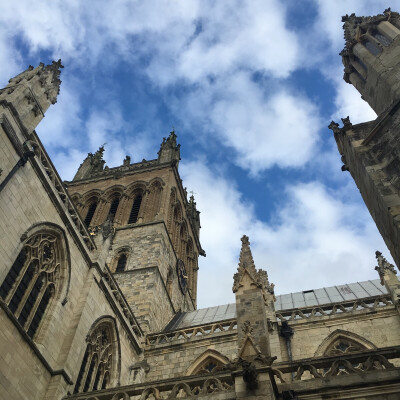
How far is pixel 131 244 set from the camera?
83.5ft

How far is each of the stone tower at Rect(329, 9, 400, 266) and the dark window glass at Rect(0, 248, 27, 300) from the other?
352 inches

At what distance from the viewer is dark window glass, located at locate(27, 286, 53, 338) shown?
11286mm

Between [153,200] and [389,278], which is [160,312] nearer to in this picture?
[153,200]

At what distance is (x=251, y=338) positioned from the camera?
894 cm

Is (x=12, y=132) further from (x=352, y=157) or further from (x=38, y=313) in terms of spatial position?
(x=352, y=157)

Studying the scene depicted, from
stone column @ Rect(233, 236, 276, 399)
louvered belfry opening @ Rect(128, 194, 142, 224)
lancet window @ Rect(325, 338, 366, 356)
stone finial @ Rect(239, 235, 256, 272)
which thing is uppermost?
louvered belfry opening @ Rect(128, 194, 142, 224)

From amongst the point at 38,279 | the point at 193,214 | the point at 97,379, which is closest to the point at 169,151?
the point at 193,214

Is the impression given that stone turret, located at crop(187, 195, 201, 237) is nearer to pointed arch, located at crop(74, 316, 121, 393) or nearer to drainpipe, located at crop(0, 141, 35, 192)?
pointed arch, located at crop(74, 316, 121, 393)

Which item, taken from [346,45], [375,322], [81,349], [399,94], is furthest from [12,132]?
[375,322]

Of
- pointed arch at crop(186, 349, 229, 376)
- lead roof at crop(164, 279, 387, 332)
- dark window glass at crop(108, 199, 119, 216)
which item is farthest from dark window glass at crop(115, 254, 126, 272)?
pointed arch at crop(186, 349, 229, 376)

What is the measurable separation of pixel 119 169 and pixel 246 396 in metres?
28.7

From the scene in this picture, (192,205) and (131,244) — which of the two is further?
(192,205)

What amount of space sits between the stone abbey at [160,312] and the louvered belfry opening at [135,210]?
828 cm

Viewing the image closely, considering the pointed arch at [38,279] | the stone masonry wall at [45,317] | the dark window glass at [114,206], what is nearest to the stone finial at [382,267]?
the stone masonry wall at [45,317]
